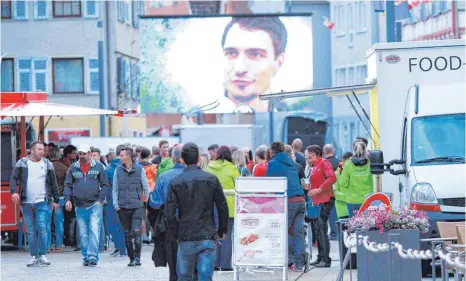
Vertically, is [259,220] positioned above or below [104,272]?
above

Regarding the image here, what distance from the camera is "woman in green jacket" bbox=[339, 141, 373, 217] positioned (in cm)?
2322

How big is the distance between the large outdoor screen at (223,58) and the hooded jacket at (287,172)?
42.5 m

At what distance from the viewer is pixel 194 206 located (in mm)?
14281

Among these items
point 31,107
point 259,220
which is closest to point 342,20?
point 31,107

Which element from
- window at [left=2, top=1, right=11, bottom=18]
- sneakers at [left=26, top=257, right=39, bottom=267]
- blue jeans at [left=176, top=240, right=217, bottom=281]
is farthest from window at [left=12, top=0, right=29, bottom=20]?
blue jeans at [left=176, top=240, right=217, bottom=281]

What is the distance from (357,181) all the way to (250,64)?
40608mm

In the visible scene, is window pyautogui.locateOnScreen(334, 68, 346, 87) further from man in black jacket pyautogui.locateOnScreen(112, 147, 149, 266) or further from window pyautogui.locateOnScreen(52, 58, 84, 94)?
man in black jacket pyautogui.locateOnScreen(112, 147, 149, 266)

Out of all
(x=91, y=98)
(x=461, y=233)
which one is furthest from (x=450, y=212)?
(x=91, y=98)

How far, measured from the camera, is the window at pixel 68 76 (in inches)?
2461

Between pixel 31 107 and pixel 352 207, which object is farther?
pixel 31 107

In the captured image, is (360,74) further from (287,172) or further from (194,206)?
(194,206)

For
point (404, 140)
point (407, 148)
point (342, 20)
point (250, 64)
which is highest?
point (342, 20)

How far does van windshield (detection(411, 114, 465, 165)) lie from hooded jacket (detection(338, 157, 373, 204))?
282 centimetres

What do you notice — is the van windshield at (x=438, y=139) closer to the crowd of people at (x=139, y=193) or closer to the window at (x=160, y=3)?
the crowd of people at (x=139, y=193)
